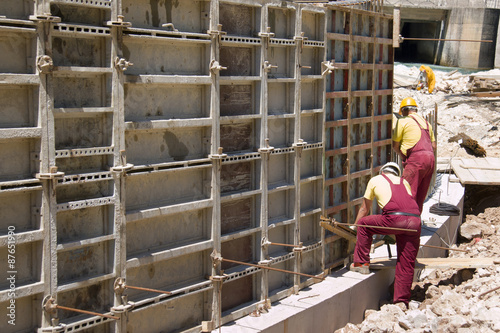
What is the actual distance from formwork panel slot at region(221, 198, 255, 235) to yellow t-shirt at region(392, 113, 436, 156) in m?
3.49

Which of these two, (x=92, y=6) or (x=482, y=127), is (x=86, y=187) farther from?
(x=482, y=127)

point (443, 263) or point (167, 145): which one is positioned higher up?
point (167, 145)

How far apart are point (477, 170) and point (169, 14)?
9945mm

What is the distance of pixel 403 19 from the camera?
26516mm

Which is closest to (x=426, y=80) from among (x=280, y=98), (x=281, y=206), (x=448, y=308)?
(x=280, y=98)

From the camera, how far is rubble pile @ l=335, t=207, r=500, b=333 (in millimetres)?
6797

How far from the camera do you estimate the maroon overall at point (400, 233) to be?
8.23 m

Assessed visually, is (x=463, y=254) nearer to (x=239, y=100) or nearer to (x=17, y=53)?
(x=239, y=100)

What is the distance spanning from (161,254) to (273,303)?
2.08 m

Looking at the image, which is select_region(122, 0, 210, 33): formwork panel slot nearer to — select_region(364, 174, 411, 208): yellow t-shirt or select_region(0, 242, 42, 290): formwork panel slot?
select_region(0, 242, 42, 290): formwork panel slot

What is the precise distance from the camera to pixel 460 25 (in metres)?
26.0

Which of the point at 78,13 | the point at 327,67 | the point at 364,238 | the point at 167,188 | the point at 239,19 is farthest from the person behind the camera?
the point at 364,238

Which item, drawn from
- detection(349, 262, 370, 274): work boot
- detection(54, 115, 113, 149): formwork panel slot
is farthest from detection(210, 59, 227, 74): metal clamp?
detection(349, 262, 370, 274): work boot

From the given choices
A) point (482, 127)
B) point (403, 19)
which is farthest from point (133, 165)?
A: point (403, 19)
